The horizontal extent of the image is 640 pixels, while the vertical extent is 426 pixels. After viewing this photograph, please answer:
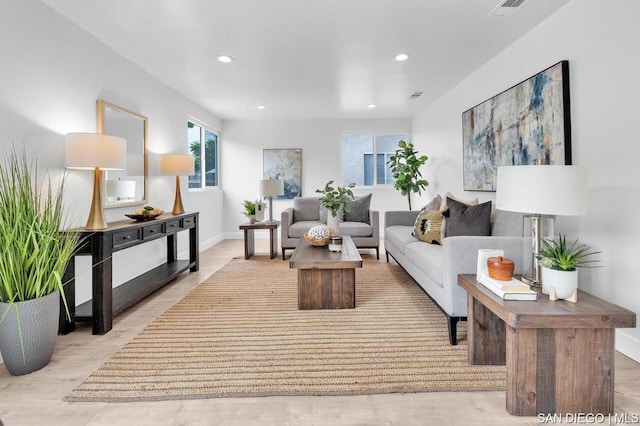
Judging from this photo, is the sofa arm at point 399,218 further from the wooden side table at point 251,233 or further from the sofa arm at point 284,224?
the wooden side table at point 251,233

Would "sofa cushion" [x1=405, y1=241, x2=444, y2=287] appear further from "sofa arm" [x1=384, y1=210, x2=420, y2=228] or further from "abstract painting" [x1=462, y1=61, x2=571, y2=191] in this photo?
"sofa arm" [x1=384, y1=210, x2=420, y2=228]

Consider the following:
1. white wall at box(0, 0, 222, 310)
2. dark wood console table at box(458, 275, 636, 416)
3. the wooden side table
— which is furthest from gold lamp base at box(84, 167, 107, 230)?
dark wood console table at box(458, 275, 636, 416)

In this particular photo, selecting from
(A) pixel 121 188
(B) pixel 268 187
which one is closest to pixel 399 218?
(B) pixel 268 187

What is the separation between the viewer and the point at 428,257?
2.67 m

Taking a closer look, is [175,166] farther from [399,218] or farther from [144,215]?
[399,218]

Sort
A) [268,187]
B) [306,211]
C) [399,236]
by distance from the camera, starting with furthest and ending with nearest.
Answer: [306,211], [268,187], [399,236]

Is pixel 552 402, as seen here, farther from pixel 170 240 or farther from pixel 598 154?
pixel 170 240

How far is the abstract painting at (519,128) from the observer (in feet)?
8.23

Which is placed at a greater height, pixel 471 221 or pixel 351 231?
pixel 471 221

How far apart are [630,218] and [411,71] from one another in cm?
263

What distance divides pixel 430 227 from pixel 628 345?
5.39ft

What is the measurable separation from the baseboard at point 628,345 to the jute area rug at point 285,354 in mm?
851

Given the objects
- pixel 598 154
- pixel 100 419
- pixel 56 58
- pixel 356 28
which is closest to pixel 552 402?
pixel 598 154

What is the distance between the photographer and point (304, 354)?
2055 mm
